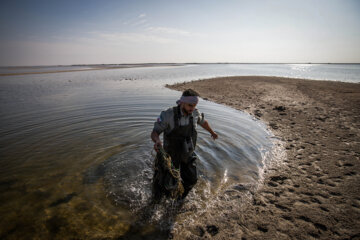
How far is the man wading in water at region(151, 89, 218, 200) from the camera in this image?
3.39 metres

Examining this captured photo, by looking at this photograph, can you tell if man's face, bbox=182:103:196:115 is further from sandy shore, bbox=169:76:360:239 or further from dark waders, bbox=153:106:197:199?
sandy shore, bbox=169:76:360:239

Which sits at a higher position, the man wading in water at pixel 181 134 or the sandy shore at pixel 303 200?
the man wading in water at pixel 181 134

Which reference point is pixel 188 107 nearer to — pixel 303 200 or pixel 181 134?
pixel 181 134

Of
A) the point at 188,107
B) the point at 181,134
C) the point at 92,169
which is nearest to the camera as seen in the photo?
the point at 188,107

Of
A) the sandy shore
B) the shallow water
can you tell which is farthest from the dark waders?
the sandy shore

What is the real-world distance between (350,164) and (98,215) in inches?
268

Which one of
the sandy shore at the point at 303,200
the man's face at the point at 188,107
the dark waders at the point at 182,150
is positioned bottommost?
the sandy shore at the point at 303,200

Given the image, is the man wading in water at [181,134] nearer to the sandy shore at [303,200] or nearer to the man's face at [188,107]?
the man's face at [188,107]

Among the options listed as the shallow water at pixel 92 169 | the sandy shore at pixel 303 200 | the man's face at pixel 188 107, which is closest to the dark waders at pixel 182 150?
the man's face at pixel 188 107

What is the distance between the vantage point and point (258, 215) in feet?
11.0

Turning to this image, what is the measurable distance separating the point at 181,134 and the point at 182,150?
350mm

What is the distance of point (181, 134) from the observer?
3594 mm

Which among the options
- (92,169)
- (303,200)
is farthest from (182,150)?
(92,169)

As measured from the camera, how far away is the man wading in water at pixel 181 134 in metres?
3.39
